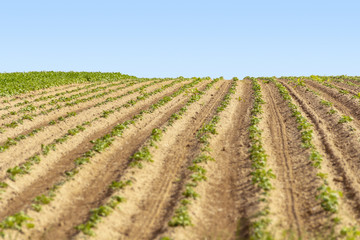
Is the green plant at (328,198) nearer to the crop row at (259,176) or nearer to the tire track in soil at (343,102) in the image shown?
the crop row at (259,176)

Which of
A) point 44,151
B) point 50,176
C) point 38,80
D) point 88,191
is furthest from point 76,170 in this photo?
point 38,80

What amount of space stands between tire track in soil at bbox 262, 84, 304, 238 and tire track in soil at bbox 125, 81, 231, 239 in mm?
3376

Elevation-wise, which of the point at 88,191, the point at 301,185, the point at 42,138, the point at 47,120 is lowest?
the point at 88,191

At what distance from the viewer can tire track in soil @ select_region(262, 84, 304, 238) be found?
472 inches

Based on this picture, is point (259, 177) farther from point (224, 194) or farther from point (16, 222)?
point (16, 222)

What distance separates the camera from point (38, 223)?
38.4 feet

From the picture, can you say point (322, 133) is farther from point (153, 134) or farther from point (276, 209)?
point (276, 209)

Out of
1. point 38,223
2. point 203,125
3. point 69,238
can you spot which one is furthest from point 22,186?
point 203,125

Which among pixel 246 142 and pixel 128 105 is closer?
pixel 246 142

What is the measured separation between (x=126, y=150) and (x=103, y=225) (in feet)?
24.1

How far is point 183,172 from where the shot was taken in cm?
1552

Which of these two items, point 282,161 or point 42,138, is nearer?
point 282,161

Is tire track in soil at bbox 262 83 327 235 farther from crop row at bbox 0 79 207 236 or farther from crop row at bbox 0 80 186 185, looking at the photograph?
crop row at bbox 0 80 186 185

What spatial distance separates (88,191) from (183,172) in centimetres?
363
